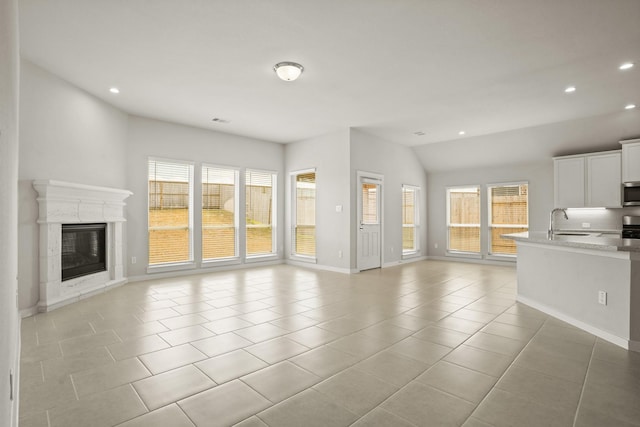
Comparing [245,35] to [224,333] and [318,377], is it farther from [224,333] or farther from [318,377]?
[318,377]

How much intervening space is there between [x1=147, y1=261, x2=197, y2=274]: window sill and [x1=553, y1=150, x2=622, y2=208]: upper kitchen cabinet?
7608 millimetres

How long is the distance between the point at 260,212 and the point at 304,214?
40.5 inches

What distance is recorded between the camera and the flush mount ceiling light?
12.8 ft

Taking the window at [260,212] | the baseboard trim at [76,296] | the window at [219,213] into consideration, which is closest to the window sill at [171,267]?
the window at [219,213]

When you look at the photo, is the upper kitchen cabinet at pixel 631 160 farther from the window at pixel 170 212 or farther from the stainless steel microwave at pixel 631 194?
the window at pixel 170 212

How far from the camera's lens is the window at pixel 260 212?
7.71m

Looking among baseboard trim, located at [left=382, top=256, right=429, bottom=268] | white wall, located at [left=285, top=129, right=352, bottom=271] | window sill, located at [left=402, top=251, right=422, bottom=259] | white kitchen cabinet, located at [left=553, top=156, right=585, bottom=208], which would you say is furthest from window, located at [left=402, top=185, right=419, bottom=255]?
white kitchen cabinet, located at [left=553, top=156, right=585, bottom=208]

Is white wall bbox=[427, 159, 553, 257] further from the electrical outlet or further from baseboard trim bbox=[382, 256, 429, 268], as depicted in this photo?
the electrical outlet

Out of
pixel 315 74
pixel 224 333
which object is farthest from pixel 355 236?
pixel 224 333

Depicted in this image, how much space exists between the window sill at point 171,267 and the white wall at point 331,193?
264 cm

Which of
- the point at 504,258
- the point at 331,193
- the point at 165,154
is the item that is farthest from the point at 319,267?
the point at 504,258

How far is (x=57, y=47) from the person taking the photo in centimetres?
363

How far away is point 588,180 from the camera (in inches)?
264

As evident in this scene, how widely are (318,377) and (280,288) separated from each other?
3030 mm
